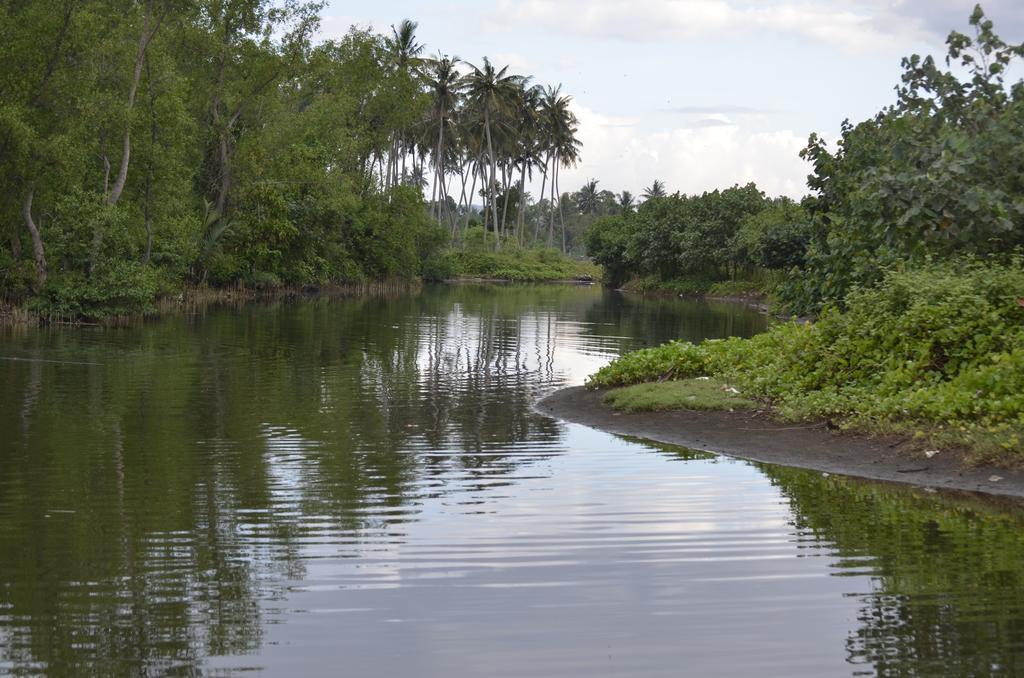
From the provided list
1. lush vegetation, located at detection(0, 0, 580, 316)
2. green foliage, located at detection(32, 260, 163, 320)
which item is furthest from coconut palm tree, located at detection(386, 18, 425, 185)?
green foliage, located at detection(32, 260, 163, 320)

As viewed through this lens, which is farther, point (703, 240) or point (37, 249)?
point (703, 240)

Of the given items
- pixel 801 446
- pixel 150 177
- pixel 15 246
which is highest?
pixel 150 177

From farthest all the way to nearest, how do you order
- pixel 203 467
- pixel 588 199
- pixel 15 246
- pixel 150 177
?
pixel 588 199
pixel 150 177
pixel 15 246
pixel 203 467

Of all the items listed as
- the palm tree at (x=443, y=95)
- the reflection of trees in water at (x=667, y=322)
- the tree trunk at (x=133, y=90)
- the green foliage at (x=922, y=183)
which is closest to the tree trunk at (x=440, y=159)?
the palm tree at (x=443, y=95)

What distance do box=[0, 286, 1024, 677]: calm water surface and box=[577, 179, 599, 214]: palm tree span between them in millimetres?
165410

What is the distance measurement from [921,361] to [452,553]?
8690 mm

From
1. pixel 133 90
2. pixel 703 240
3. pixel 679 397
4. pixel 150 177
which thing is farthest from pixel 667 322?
pixel 703 240

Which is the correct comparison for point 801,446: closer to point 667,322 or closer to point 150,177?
point 667,322

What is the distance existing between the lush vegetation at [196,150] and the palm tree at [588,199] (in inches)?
3467

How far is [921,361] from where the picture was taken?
15.6 metres

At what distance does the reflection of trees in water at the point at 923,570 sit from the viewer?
6906mm

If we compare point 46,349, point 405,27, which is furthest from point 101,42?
point 405,27

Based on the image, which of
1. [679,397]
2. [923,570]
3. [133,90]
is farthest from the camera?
[133,90]

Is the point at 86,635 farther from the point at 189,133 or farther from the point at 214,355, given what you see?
the point at 189,133
